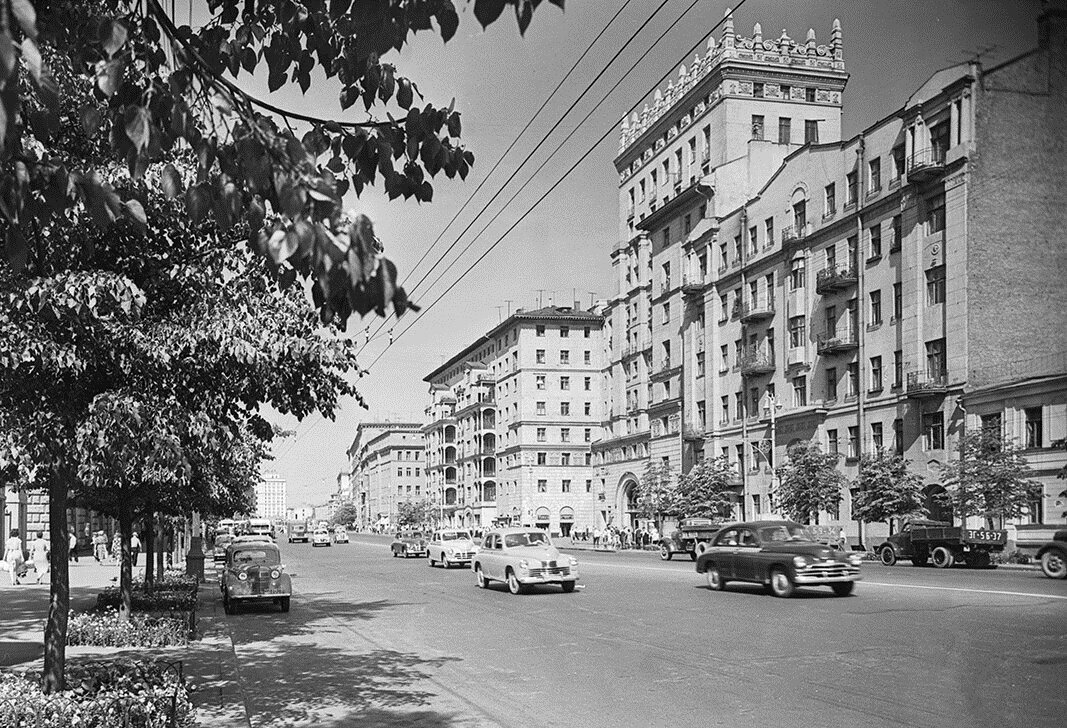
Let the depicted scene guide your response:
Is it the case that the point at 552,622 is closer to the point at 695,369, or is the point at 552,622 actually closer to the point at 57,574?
the point at 57,574

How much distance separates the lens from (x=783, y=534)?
25.3 meters

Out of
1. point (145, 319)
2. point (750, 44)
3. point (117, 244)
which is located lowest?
point (145, 319)

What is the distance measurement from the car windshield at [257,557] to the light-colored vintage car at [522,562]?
641 centimetres

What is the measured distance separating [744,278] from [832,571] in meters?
46.9

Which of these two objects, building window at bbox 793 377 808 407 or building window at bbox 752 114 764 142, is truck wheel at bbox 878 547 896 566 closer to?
building window at bbox 793 377 808 407

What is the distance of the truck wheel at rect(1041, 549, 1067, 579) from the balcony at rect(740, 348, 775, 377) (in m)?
35.7

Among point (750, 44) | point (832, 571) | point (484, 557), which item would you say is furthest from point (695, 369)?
point (832, 571)

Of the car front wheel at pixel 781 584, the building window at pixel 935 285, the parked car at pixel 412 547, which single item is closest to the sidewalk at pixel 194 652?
the car front wheel at pixel 781 584

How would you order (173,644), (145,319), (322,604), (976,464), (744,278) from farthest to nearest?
(744,278) < (976,464) < (322,604) < (173,644) < (145,319)

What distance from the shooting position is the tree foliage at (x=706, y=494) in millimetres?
64375

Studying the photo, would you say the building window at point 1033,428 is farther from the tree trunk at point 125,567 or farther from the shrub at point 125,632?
the tree trunk at point 125,567

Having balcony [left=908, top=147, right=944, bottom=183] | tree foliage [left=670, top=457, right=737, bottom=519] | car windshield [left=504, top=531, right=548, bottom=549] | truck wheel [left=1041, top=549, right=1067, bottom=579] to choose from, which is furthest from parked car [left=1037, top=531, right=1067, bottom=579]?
tree foliage [left=670, top=457, right=737, bottom=519]

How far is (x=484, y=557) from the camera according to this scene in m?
29.9

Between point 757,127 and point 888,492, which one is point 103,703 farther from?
point 757,127
